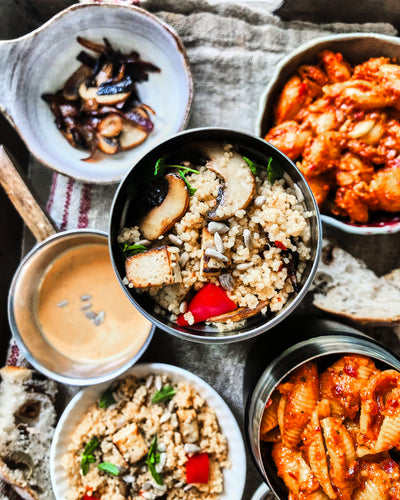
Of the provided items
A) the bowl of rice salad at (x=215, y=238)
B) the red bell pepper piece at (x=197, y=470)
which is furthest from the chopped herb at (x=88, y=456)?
the bowl of rice salad at (x=215, y=238)

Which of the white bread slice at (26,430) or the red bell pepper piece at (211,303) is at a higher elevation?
the red bell pepper piece at (211,303)

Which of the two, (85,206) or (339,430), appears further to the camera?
(85,206)

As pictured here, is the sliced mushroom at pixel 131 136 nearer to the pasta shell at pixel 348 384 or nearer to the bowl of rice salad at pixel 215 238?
the bowl of rice salad at pixel 215 238

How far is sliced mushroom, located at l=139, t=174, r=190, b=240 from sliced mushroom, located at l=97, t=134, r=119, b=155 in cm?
65

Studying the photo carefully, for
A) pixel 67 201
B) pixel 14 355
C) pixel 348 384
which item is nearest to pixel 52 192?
pixel 67 201

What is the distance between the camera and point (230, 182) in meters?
1.58

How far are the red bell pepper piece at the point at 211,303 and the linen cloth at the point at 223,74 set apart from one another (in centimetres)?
73

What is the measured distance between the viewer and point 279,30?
2277 mm

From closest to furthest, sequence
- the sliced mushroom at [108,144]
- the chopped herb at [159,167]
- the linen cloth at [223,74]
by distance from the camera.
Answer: the chopped herb at [159,167]
the sliced mushroom at [108,144]
the linen cloth at [223,74]

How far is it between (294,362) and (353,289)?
69 cm

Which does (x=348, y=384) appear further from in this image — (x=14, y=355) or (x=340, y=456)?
(x=14, y=355)

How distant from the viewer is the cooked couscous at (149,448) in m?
2.06

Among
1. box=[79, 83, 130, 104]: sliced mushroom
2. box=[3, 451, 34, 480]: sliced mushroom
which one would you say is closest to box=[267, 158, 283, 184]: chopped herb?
box=[79, 83, 130, 104]: sliced mushroom

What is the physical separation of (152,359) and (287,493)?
0.86m
